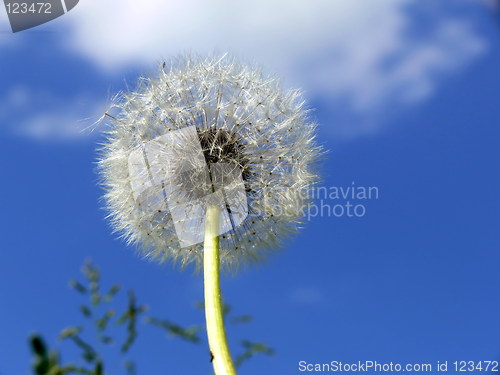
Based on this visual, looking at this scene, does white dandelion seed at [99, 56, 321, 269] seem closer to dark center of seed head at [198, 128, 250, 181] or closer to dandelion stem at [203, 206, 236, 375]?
dark center of seed head at [198, 128, 250, 181]

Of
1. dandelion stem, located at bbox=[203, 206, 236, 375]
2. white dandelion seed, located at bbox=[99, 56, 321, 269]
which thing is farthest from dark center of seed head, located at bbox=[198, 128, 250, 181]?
dandelion stem, located at bbox=[203, 206, 236, 375]

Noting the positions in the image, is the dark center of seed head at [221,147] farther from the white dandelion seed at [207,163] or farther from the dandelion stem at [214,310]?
the dandelion stem at [214,310]

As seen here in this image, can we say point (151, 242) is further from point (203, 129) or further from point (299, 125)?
point (299, 125)

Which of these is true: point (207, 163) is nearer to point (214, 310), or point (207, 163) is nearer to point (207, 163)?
point (207, 163)

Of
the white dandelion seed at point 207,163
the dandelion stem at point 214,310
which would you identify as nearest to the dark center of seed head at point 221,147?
the white dandelion seed at point 207,163

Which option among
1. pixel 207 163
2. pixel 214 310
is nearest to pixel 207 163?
pixel 207 163

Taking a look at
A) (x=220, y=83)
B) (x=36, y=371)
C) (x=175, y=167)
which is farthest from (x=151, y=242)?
(x=36, y=371)
